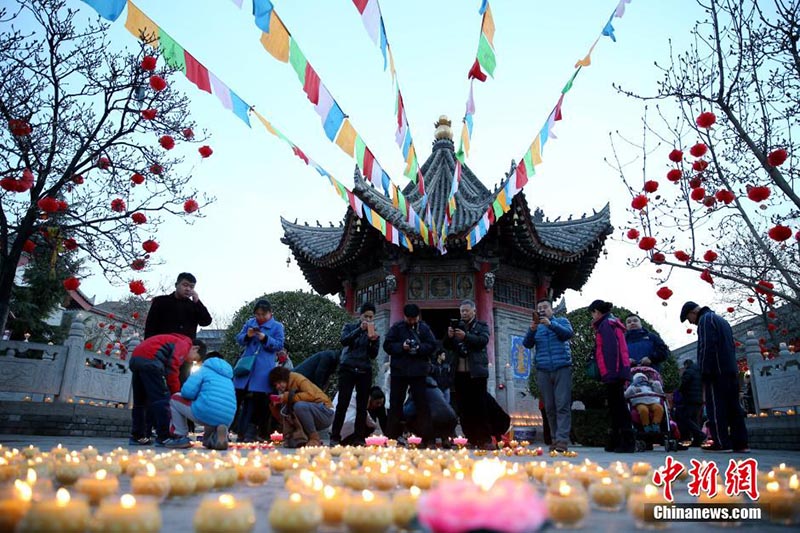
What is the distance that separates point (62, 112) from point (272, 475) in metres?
8.25

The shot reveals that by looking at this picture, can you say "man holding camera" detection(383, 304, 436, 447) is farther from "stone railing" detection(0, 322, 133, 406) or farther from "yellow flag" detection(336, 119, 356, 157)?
"stone railing" detection(0, 322, 133, 406)

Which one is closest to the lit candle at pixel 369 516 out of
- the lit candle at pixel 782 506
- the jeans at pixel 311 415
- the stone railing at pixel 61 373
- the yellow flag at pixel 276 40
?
the lit candle at pixel 782 506

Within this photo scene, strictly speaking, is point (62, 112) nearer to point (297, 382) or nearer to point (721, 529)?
point (297, 382)

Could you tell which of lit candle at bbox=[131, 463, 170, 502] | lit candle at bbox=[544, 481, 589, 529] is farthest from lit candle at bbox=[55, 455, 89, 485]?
lit candle at bbox=[544, 481, 589, 529]

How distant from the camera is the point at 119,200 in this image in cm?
922

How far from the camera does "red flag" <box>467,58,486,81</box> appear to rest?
666cm

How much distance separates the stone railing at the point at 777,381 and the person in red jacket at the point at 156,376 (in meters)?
A: 8.97

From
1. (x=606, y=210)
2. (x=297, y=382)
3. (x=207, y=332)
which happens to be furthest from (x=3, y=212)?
(x=207, y=332)

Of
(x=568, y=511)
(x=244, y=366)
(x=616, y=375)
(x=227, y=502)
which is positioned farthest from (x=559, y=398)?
(x=227, y=502)

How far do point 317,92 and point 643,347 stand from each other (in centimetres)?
600

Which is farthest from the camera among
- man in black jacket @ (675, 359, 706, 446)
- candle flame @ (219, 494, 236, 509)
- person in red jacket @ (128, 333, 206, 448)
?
man in black jacket @ (675, 359, 706, 446)

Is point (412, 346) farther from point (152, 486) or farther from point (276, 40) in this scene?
point (152, 486)

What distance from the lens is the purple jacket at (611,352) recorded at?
6.17 m

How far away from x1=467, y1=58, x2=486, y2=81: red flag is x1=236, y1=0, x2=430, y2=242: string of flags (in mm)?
1645
